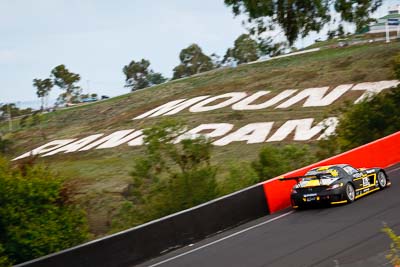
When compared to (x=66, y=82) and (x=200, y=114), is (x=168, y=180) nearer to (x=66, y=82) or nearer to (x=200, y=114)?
(x=200, y=114)

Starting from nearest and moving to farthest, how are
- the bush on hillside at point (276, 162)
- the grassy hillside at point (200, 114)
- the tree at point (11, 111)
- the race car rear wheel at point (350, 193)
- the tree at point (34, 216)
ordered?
1. the tree at point (34, 216)
2. the race car rear wheel at point (350, 193)
3. the bush on hillside at point (276, 162)
4. the grassy hillside at point (200, 114)
5. the tree at point (11, 111)

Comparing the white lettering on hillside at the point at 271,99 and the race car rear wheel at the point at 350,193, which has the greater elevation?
the white lettering on hillside at the point at 271,99

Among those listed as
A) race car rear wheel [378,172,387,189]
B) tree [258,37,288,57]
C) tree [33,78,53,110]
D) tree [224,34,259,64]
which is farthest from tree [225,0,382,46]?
tree [224,34,259,64]

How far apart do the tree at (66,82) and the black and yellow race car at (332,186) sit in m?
68.3

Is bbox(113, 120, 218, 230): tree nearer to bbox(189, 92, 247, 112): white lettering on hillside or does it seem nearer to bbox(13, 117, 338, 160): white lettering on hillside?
bbox(13, 117, 338, 160): white lettering on hillside

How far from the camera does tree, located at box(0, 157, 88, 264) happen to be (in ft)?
49.3

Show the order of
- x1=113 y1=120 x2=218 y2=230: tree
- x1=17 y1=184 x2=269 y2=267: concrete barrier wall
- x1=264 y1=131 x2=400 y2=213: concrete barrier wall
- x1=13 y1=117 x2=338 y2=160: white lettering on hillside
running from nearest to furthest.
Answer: x1=17 y1=184 x2=269 y2=267: concrete barrier wall, x1=264 y1=131 x2=400 y2=213: concrete barrier wall, x1=113 y1=120 x2=218 y2=230: tree, x1=13 y1=117 x2=338 y2=160: white lettering on hillside


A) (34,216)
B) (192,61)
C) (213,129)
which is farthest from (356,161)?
(192,61)

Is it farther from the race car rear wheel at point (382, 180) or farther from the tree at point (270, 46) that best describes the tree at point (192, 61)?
the race car rear wheel at point (382, 180)

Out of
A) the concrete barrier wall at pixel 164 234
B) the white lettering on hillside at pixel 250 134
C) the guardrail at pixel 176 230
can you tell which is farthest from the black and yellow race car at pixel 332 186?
the white lettering on hillside at pixel 250 134

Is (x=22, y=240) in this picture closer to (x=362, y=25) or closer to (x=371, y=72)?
(x=362, y=25)

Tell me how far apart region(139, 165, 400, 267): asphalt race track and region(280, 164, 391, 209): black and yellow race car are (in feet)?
0.82

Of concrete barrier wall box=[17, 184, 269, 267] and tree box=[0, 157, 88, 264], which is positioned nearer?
concrete barrier wall box=[17, 184, 269, 267]

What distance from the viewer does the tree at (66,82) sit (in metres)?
82.9
